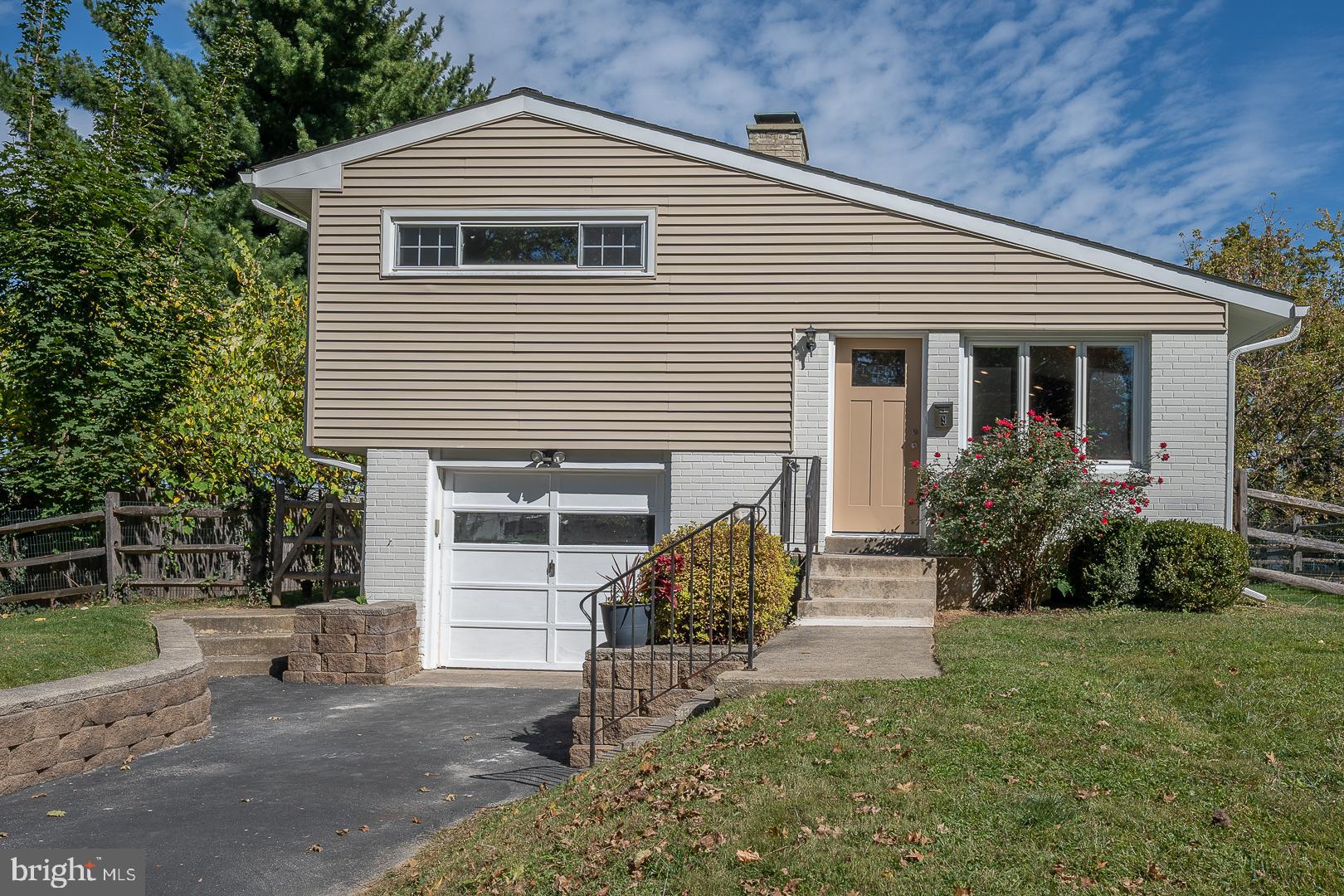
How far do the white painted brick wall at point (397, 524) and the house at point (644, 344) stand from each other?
0.09 ft

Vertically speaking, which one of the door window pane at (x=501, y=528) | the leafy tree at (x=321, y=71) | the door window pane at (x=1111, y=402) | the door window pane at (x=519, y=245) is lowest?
the door window pane at (x=501, y=528)

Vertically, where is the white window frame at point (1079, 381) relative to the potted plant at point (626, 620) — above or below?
above

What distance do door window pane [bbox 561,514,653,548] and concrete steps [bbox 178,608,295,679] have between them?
3125mm

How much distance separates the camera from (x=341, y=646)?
11.1 metres

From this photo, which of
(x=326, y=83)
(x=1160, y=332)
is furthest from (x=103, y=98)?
(x=1160, y=332)

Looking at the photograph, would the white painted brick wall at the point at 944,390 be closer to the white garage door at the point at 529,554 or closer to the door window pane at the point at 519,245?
the white garage door at the point at 529,554

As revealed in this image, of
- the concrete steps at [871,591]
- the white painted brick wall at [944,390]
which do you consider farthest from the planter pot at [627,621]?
the white painted brick wall at [944,390]

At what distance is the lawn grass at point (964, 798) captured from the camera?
4242 millimetres

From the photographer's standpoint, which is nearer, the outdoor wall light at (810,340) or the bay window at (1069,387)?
the bay window at (1069,387)

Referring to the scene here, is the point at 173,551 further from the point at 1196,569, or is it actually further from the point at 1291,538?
the point at 1291,538

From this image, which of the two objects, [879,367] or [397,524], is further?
[397,524]

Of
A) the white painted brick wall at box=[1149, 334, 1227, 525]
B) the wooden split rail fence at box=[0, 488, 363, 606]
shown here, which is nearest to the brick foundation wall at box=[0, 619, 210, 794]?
the wooden split rail fence at box=[0, 488, 363, 606]

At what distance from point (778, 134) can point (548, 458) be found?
4630 millimetres

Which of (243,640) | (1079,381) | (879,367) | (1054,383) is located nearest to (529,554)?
(243,640)
